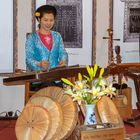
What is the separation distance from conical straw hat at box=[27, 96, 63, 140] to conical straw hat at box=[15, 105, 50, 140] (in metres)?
0.04

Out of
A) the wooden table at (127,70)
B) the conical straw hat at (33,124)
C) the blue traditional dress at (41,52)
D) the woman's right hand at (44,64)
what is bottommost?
the conical straw hat at (33,124)

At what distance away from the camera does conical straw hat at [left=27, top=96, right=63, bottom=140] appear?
2547 mm

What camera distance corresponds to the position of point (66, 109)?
2646 mm

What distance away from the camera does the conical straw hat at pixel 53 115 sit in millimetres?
2547

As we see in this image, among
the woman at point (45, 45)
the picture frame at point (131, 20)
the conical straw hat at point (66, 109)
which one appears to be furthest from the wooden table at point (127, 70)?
the conical straw hat at point (66, 109)

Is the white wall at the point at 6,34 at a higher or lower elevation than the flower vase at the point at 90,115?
higher

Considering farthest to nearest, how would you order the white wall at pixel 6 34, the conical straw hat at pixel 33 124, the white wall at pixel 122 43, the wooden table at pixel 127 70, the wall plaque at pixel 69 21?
the white wall at pixel 122 43 < the wall plaque at pixel 69 21 < the white wall at pixel 6 34 < the wooden table at pixel 127 70 < the conical straw hat at pixel 33 124

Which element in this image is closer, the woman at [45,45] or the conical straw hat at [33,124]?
the conical straw hat at [33,124]

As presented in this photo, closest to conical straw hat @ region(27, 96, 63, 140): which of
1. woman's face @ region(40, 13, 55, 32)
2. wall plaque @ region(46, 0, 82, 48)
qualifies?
woman's face @ region(40, 13, 55, 32)

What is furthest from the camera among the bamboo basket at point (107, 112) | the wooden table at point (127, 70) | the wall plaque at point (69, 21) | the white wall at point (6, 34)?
the wall plaque at point (69, 21)

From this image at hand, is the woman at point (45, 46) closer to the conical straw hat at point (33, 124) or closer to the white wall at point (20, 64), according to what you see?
the white wall at point (20, 64)

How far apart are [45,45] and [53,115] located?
1350 millimetres

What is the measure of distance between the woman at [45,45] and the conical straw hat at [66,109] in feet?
3.15

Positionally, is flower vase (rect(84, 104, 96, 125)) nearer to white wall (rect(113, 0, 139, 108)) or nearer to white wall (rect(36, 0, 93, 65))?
white wall (rect(36, 0, 93, 65))
